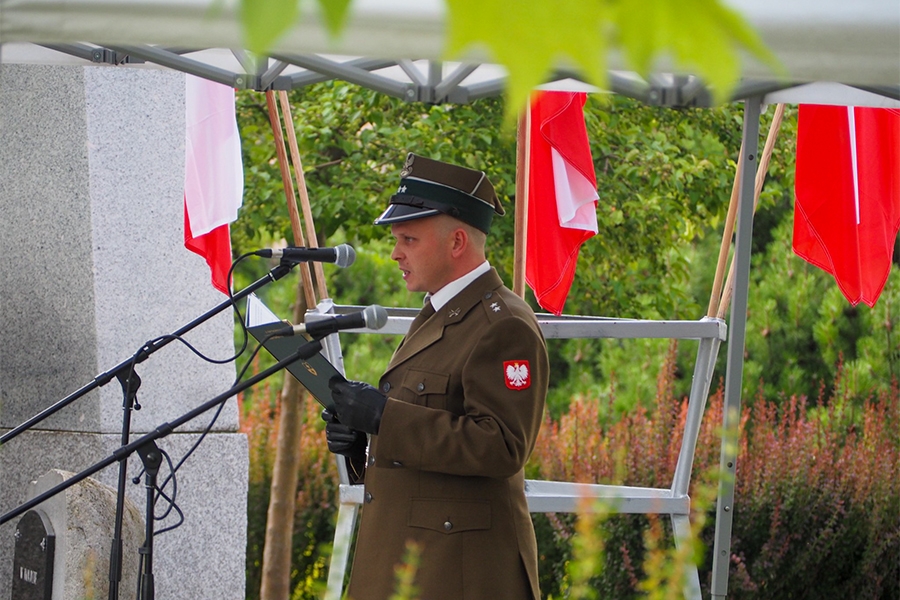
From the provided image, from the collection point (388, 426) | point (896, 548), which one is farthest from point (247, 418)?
point (388, 426)

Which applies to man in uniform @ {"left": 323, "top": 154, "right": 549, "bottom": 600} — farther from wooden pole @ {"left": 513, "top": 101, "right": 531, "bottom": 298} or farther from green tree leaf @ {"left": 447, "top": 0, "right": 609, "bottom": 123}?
green tree leaf @ {"left": 447, "top": 0, "right": 609, "bottom": 123}

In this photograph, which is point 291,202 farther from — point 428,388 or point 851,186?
point 851,186

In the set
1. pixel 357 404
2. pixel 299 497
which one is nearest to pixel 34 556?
pixel 357 404

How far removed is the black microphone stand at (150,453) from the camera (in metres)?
2.37

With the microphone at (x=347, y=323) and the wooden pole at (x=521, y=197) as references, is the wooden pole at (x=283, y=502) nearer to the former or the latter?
the wooden pole at (x=521, y=197)

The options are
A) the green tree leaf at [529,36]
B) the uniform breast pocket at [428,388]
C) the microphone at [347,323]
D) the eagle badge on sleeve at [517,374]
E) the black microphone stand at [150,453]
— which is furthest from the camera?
the uniform breast pocket at [428,388]

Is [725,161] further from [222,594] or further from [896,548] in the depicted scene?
[222,594]

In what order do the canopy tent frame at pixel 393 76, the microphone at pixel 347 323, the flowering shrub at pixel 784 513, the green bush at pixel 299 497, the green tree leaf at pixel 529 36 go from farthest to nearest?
the green bush at pixel 299 497 < the flowering shrub at pixel 784 513 < the canopy tent frame at pixel 393 76 < the microphone at pixel 347 323 < the green tree leaf at pixel 529 36

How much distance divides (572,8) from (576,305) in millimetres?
6233

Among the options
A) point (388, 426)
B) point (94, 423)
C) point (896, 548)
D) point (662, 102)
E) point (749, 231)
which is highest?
point (662, 102)

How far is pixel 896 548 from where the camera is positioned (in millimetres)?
5926

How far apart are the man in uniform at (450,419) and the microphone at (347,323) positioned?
0.19m

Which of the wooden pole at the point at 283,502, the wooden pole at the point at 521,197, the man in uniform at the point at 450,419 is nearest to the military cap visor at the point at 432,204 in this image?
the man in uniform at the point at 450,419

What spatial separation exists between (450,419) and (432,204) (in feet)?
1.80
